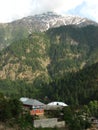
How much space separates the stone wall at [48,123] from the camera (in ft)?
302

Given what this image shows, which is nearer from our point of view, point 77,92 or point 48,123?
point 48,123

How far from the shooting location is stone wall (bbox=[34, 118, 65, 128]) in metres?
92.1

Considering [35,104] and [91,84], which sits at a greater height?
[91,84]

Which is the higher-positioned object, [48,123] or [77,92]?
[77,92]

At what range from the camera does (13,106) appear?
92.2 meters

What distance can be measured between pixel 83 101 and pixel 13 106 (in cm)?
8110

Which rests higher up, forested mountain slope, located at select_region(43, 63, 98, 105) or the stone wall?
forested mountain slope, located at select_region(43, 63, 98, 105)

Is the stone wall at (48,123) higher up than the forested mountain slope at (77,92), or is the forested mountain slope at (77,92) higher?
the forested mountain slope at (77,92)

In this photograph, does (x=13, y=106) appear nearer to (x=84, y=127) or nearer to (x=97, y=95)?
(x=84, y=127)

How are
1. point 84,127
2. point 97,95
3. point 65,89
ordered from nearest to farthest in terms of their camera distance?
point 84,127
point 97,95
point 65,89

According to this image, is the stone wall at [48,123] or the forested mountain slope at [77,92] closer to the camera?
the stone wall at [48,123]

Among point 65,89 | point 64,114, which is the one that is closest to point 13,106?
point 64,114

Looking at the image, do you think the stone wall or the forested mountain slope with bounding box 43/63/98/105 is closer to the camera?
the stone wall

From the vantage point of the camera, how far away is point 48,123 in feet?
311
